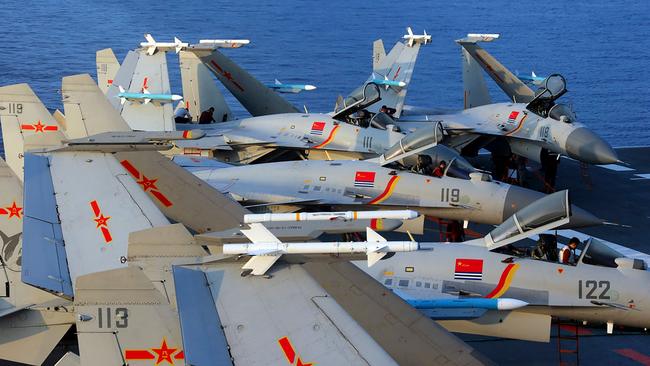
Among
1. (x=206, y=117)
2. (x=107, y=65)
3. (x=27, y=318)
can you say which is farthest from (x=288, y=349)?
(x=107, y=65)

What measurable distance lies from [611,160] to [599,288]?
13635 millimetres

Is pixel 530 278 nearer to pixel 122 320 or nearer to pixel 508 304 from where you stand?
pixel 508 304

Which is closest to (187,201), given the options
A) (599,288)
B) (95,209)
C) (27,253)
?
(95,209)

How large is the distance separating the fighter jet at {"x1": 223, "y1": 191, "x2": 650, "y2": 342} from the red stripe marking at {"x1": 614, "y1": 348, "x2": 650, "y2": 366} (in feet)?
4.02

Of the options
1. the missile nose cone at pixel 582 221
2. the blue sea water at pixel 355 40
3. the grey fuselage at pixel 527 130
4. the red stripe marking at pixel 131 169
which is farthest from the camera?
the blue sea water at pixel 355 40

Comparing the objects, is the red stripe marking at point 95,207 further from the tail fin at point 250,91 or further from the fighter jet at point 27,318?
the tail fin at point 250,91

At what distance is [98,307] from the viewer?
1307cm

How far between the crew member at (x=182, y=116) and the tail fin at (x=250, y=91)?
6.28ft

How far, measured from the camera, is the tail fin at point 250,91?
37.3 m

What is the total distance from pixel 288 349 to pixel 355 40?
66.2 meters

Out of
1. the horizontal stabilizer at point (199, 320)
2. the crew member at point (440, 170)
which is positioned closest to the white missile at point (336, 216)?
the horizontal stabilizer at point (199, 320)

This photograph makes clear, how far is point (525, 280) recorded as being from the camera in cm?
1939

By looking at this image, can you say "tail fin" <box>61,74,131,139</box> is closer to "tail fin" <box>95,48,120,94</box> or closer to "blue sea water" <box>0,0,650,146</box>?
"tail fin" <box>95,48,120,94</box>

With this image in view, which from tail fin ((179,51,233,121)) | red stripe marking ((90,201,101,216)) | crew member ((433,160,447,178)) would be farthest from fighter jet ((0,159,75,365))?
tail fin ((179,51,233,121))
